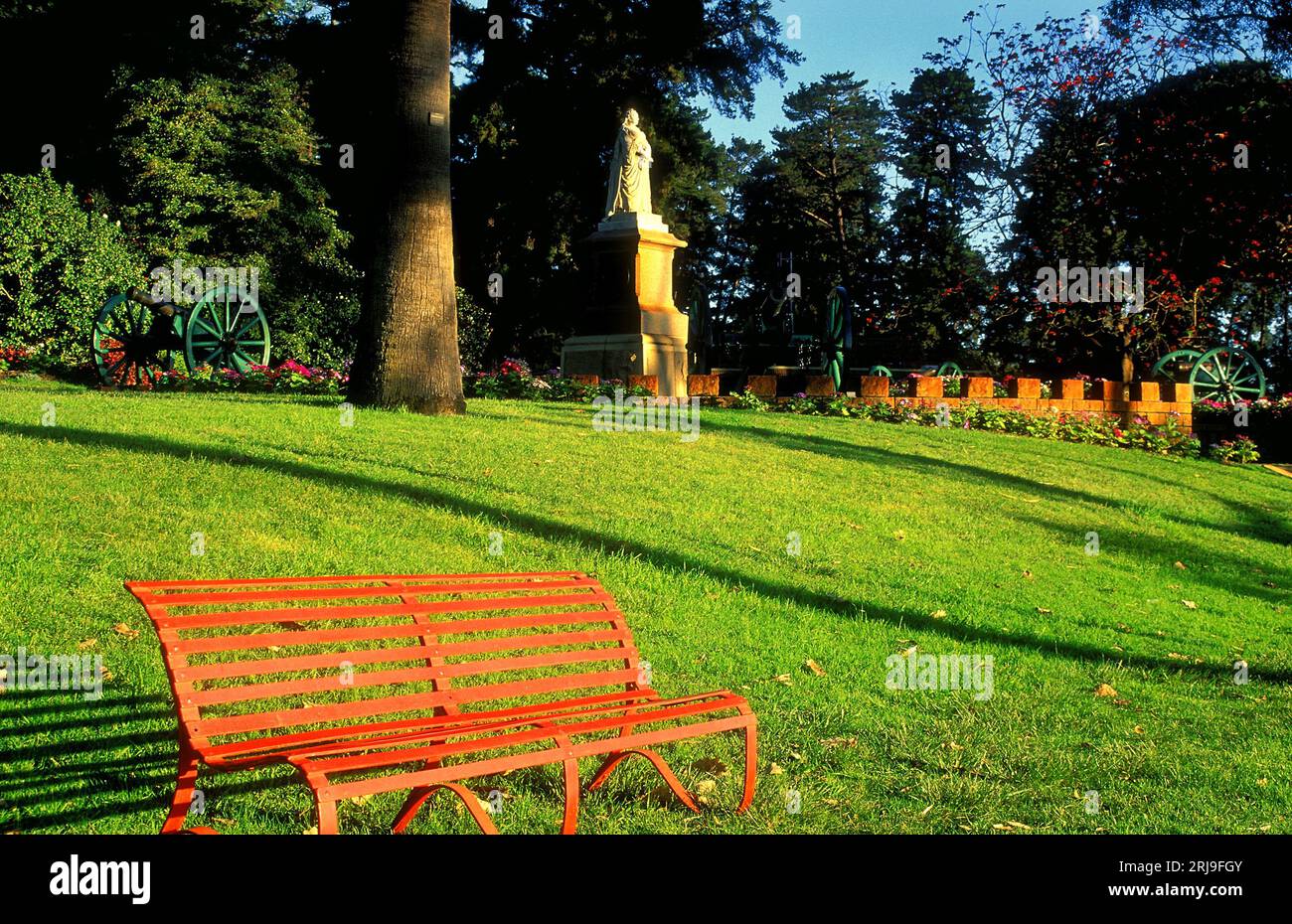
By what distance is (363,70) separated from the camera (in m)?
29.1

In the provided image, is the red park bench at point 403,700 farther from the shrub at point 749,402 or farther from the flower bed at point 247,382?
the shrub at point 749,402

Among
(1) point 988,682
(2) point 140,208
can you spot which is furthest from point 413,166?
(2) point 140,208

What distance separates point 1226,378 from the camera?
2069 centimetres

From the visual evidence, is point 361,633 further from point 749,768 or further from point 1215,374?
point 1215,374

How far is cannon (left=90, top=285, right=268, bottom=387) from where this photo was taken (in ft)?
51.7

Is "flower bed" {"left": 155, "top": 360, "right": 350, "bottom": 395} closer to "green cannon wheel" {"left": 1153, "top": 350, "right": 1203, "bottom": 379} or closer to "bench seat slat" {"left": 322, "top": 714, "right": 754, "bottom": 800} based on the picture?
"bench seat slat" {"left": 322, "top": 714, "right": 754, "bottom": 800}

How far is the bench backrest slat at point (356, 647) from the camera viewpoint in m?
3.61

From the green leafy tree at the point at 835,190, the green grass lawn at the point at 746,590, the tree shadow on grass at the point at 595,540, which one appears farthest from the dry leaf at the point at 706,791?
the green leafy tree at the point at 835,190

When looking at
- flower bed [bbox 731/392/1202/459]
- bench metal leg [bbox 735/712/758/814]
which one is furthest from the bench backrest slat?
flower bed [bbox 731/392/1202/459]

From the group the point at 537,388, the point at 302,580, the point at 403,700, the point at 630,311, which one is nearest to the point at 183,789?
the point at 403,700

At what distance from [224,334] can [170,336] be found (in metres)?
0.65

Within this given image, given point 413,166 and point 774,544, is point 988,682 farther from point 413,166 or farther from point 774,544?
point 413,166

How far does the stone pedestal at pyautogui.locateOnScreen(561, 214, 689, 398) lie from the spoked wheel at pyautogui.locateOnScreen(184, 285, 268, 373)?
4.54 meters

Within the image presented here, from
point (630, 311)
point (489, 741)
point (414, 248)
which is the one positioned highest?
point (414, 248)
